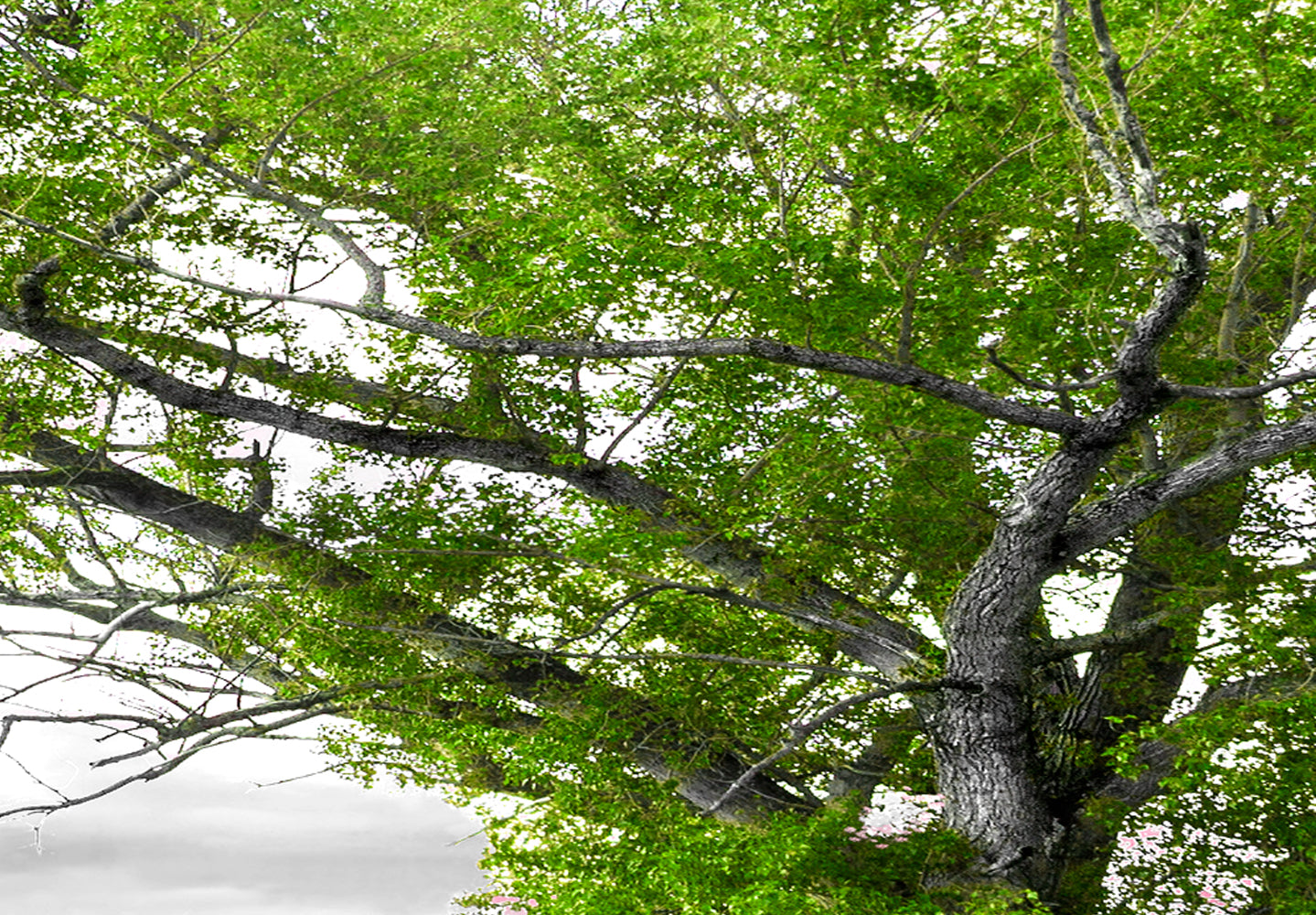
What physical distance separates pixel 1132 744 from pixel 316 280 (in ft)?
19.4

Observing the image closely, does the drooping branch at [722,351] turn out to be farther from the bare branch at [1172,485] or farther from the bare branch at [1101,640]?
the bare branch at [1101,640]

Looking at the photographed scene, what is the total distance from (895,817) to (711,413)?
144 inches

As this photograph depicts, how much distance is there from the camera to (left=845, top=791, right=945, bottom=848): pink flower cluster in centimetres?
740

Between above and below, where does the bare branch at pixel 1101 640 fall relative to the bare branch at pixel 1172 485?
below

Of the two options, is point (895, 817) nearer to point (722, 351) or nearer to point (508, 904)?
point (508, 904)

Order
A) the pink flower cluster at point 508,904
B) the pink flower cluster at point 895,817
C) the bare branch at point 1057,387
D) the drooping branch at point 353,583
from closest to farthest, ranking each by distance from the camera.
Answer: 1. the bare branch at point 1057,387
2. the pink flower cluster at point 895,817
3. the drooping branch at point 353,583
4. the pink flower cluster at point 508,904

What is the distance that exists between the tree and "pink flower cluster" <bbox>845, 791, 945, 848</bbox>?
225 mm

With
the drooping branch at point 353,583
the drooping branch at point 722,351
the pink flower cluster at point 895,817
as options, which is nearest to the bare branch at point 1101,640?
the pink flower cluster at point 895,817

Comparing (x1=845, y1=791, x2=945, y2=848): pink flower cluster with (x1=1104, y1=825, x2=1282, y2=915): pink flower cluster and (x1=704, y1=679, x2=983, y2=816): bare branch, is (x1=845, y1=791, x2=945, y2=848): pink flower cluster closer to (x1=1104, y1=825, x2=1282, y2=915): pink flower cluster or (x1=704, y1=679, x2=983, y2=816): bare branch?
(x1=704, y1=679, x2=983, y2=816): bare branch

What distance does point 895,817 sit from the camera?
9.02 meters

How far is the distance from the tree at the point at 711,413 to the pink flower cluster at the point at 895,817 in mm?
225

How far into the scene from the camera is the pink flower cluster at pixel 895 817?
291 inches

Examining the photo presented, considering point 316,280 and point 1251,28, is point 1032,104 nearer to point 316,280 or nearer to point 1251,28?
point 1251,28

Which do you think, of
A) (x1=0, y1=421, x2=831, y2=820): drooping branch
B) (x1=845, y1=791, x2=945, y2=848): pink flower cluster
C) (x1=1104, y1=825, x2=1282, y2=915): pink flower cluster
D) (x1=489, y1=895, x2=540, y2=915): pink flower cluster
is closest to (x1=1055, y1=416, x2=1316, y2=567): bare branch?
(x1=845, y1=791, x2=945, y2=848): pink flower cluster
